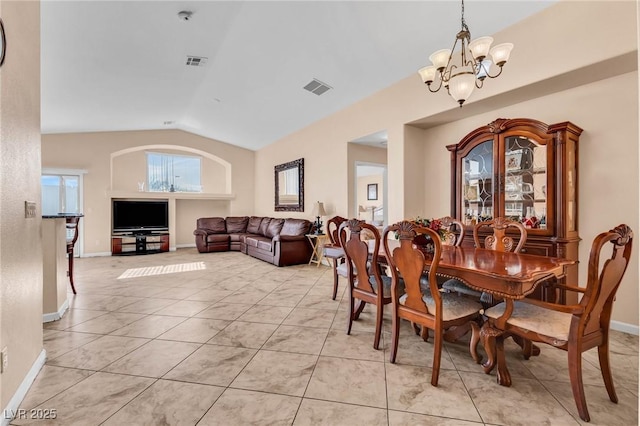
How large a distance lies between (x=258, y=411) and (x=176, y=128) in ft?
27.1

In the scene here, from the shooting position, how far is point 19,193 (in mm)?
1828

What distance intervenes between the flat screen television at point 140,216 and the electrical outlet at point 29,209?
6363 mm

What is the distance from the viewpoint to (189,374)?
2068mm

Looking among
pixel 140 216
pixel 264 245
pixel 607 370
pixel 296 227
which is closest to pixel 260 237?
pixel 264 245

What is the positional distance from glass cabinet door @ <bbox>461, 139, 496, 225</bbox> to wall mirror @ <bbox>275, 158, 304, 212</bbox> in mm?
3879

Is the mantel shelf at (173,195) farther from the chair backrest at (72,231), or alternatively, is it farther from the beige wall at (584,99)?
the beige wall at (584,99)

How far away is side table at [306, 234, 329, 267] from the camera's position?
5.87 meters

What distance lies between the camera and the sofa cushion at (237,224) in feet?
27.5

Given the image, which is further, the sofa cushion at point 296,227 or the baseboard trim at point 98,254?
the baseboard trim at point 98,254

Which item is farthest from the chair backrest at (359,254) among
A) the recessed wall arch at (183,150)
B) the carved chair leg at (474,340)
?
the recessed wall arch at (183,150)

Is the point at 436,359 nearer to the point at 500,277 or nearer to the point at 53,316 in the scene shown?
the point at 500,277

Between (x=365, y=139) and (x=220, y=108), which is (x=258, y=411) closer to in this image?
(x=365, y=139)

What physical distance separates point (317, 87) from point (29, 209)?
4.08m

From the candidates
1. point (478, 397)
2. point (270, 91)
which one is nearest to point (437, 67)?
point (478, 397)
